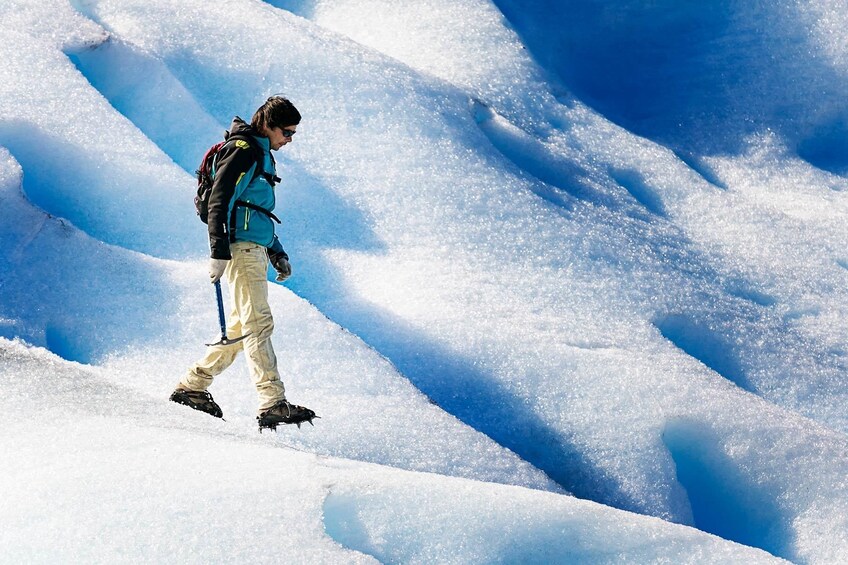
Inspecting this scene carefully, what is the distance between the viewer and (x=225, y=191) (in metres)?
4.64

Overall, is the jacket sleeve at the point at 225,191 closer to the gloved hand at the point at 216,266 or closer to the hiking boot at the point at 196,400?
the gloved hand at the point at 216,266

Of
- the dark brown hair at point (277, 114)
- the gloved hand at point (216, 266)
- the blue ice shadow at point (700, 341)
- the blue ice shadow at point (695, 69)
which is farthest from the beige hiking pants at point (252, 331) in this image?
the blue ice shadow at point (695, 69)

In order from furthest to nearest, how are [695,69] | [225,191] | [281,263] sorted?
[695,69] < [281,263] < [225,191]

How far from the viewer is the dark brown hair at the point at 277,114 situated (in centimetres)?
477

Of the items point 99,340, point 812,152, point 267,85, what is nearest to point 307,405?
point 99,340

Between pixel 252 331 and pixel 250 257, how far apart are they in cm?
32

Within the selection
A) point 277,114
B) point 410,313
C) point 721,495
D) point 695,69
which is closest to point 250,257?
point 277,114

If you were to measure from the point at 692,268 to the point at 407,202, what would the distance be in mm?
1899

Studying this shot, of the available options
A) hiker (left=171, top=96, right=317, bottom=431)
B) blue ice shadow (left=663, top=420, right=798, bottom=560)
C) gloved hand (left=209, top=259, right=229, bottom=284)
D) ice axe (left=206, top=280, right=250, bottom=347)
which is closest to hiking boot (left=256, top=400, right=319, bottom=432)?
hiker (left=171, top=96, right=317, bottom=431)

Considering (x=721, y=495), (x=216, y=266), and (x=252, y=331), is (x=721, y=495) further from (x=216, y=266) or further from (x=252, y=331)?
(x=216, y=266)

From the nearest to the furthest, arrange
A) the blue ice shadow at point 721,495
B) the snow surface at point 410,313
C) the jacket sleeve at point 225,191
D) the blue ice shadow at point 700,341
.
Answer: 1. the snow surface at point 410,313
2. the jacket sleeve at point 225,191
3. the blue ice shadow at point 721,495
4. the blue ice shadow at point 700,341

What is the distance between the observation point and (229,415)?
16.7 ft

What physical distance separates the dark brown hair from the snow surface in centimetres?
109

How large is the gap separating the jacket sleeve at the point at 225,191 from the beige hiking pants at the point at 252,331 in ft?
0.57
